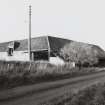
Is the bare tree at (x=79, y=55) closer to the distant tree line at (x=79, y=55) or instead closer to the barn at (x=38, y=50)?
the distant tree line at (x=79, y=55)

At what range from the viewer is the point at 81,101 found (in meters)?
6.30

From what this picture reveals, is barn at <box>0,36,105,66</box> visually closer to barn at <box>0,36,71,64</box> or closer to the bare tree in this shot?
barn at <box>0,36,71,64</box>

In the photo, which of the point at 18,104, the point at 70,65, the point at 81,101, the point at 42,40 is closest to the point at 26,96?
the point at 18,104

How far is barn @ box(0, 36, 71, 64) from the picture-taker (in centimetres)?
2539

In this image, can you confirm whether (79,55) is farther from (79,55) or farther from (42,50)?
(42,50)

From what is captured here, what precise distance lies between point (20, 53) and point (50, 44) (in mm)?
7856

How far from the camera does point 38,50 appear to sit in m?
27.2

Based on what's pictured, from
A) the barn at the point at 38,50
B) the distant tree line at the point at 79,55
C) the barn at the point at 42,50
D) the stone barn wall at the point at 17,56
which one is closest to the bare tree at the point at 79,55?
the distant tree line at the point at 79,55

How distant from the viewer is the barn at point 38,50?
25391 millimetres

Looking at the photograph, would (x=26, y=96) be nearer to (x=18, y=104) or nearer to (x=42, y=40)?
(x=18, y=104)

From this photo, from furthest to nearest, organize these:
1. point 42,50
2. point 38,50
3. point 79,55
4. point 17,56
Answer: point 17,56 < point 38,50 < point 42,50 < point 79,55

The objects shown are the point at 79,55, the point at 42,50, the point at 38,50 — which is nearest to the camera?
the point at 79,55

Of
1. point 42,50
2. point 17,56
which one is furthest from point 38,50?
point 17,56

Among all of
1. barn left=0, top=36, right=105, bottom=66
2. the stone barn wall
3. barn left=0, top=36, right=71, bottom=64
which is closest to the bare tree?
barn left=0, top=36, right=105, bottom=66
